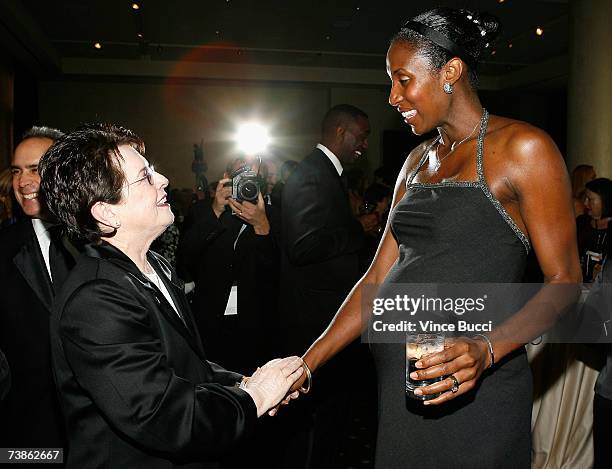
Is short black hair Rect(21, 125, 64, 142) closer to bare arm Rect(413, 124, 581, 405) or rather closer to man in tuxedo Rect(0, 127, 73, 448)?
man in tuxedo Rect(0, 127, 73, 448)

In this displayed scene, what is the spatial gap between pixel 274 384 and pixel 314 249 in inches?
65.1

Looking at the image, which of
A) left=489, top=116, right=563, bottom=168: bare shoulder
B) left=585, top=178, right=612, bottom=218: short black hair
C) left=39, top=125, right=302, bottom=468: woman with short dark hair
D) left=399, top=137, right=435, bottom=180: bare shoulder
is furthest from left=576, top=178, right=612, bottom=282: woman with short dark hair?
left=39, top=125, right=302, bottom=468: woman with short dark hair

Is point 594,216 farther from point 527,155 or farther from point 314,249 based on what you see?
point 527,155

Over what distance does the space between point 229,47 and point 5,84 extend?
400cm

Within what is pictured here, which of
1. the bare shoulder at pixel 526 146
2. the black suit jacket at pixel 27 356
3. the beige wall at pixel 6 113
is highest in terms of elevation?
the beige wall at pixel 6 113

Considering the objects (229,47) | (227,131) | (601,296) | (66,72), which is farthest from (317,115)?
(601,296)

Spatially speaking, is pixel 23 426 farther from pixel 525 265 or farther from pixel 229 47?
pixel 229 47

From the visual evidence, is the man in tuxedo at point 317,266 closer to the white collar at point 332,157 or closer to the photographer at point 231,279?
the white collar at point 332,157

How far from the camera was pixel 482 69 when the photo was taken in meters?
13.7

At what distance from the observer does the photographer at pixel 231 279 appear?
347 centimetres

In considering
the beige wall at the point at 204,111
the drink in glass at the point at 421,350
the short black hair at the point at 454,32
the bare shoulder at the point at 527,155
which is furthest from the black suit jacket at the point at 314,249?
the beige wall at the point at 204,111

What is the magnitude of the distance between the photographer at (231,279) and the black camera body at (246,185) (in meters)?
0.22

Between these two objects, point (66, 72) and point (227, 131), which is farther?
point (227, 131)

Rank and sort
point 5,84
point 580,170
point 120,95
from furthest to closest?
point 120,95 < point 5,84 < point 580,170
